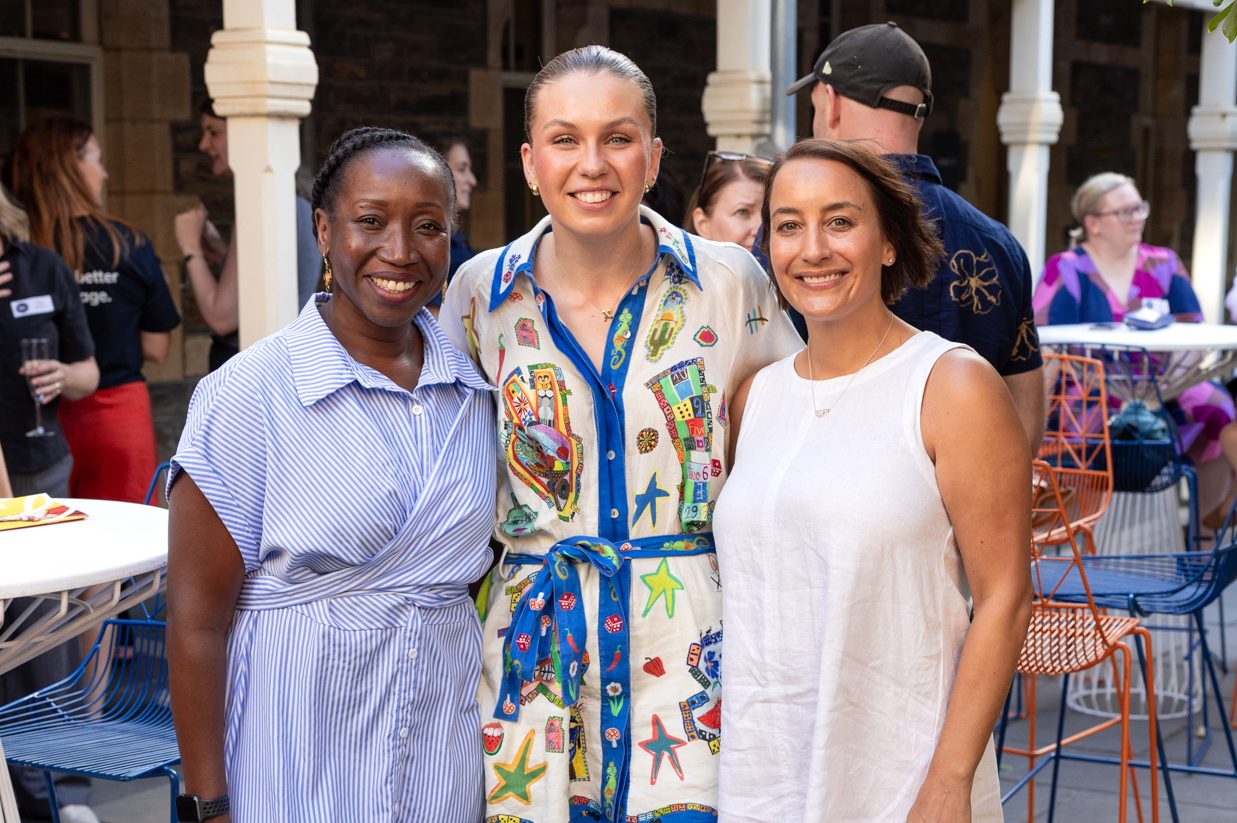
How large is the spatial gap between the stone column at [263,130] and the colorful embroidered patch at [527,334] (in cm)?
285

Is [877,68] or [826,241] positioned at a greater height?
[877,68]

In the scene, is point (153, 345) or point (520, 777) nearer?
point (520, 777)

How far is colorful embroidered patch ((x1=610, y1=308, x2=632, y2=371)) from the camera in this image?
2352 millimetres

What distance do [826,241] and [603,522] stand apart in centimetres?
53

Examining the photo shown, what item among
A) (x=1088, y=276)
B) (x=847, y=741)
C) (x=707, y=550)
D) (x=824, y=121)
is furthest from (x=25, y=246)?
(x=1088, y=276)

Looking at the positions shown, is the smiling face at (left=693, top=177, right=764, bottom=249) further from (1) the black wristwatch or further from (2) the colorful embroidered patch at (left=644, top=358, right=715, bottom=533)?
(1) the black wristwatch

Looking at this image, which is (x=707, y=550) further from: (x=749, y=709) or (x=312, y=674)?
(x=312, y=674)

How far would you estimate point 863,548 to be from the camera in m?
2.11

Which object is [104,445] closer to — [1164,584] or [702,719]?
[1164,584]

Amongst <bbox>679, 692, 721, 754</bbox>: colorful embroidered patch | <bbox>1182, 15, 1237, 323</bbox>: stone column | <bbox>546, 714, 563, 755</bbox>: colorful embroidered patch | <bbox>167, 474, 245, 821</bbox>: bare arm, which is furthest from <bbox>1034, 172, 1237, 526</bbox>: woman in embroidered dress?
<bbox>167, 474, 245, 821</bbox>: bare arm

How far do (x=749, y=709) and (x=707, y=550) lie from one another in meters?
0.26

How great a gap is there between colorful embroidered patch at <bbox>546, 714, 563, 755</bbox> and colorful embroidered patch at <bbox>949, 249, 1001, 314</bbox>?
1.09 metres

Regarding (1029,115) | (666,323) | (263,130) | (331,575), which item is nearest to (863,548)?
(666,323)

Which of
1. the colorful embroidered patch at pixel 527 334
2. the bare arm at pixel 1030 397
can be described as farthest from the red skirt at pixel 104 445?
the bare arm at pixel 1030 397
